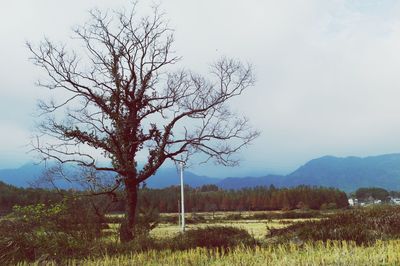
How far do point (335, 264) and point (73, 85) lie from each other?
1693 centimetres

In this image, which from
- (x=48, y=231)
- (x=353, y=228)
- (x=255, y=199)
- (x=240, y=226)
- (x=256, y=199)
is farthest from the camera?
(x=256, y=199)

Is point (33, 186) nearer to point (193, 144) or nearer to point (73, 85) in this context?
point (73, 85)

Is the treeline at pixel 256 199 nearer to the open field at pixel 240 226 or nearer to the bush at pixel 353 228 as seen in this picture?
the open field at pixel 240 226

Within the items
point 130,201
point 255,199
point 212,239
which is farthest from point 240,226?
point 255,199

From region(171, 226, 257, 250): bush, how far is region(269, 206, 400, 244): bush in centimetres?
156

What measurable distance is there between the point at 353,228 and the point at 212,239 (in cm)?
539

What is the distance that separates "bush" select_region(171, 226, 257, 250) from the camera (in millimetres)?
18786

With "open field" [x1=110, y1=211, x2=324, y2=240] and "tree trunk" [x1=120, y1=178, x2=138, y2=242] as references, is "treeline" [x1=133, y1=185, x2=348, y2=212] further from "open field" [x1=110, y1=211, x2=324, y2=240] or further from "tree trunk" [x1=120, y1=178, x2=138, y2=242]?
"tree trunk" [x1=120, y1=178, x2=138, y2=242]

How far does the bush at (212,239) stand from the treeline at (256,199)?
10202 centimetres

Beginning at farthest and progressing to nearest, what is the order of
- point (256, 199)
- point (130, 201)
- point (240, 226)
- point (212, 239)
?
1. point (256, 199)
2. point (240, 226)
3. point (130, 201)
4. point (212, 239)

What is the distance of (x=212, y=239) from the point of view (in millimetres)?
19656

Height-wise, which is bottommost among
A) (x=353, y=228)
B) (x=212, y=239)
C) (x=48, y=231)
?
(x=212, y=239)

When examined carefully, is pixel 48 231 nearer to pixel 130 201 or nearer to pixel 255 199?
pixel 130 201

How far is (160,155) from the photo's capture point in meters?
24.8
